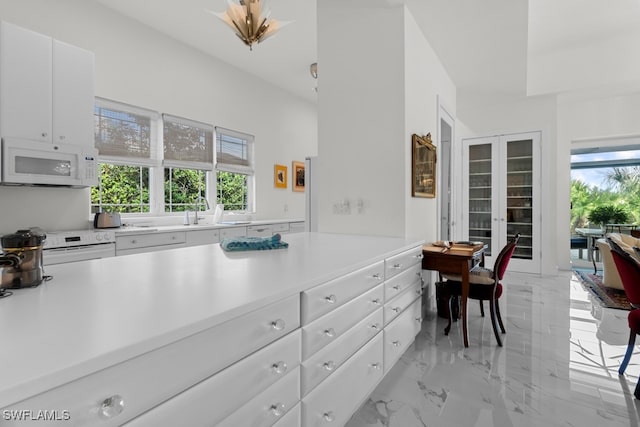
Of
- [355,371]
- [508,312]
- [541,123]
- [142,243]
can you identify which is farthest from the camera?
[541,123]

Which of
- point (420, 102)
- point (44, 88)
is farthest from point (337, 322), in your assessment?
point (44, 88)

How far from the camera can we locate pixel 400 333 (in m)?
2.22

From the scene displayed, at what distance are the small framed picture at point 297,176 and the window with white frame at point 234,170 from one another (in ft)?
3.31

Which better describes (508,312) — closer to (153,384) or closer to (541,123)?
(541,123)

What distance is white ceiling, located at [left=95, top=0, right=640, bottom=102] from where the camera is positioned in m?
2.98

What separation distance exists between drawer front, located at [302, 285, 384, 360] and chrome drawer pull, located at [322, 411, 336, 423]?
0.94ft

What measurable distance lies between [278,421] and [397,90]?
2.48m

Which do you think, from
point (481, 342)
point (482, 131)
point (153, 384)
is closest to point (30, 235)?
point (153, 384)

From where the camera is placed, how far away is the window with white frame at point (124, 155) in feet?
11.7

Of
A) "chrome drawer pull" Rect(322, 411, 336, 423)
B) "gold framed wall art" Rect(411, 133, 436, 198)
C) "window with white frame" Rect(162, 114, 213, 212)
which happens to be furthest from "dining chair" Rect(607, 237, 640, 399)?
"window with white frame" Rect(162, 114, 213, 212)

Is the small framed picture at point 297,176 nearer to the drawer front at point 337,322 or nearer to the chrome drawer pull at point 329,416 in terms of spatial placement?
the drawer front at point 337,322

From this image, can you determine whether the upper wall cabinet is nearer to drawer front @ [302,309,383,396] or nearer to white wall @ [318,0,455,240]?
white wall @ [318,0,455,240]

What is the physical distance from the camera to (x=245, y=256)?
1.76m

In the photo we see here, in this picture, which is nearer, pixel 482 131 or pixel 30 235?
pixel 30 235
